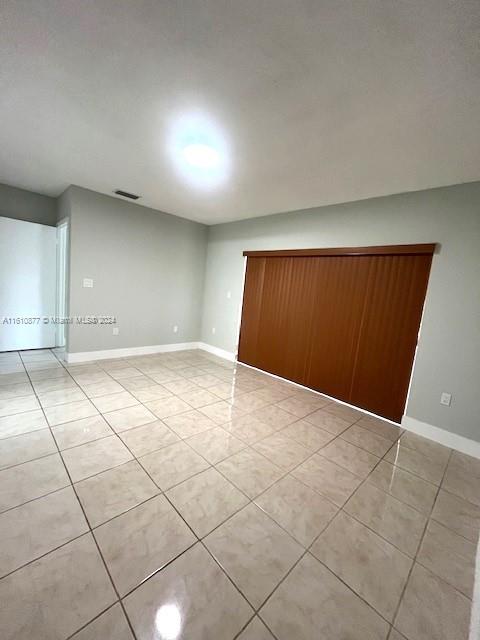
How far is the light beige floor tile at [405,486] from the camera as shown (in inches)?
69.3

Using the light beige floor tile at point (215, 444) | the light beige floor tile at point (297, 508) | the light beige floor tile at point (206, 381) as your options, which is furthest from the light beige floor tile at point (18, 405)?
the light beige floor tile at point (297, 508)

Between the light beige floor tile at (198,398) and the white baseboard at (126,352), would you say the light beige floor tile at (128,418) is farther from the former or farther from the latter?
the white baseboard at (126,352)

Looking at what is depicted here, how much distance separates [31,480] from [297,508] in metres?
1.71

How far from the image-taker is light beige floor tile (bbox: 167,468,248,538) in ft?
4.79

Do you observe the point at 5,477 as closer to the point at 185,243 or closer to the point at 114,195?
the point at 114,195

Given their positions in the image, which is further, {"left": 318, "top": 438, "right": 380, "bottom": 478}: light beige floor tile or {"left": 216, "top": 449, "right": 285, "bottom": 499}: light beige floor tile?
{"left": 318, "top": 438, "right": 380, "bottom": 478}: light beige floor tile

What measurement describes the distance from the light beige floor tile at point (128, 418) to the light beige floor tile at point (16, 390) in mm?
1069

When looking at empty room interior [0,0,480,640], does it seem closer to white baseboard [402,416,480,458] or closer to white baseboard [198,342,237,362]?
white baseboard [402,416,480,458]

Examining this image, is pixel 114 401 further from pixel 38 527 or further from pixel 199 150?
pixel 199 150

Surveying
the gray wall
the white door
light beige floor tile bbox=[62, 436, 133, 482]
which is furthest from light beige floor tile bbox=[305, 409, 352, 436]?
the gray wall

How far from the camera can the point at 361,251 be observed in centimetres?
304

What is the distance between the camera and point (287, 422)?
2.68m

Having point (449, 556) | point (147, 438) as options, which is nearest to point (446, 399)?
point (449, 556)

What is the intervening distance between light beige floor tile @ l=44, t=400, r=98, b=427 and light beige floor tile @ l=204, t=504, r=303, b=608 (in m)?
1.73
